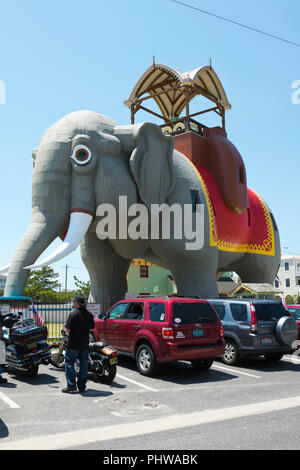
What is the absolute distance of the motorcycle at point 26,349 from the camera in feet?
27.0

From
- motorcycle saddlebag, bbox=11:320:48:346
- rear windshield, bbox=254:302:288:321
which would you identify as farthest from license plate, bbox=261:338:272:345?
motorcycle saddlebag, bbox=11:320:48:346

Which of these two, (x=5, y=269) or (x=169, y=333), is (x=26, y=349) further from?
(x=5, y=269)

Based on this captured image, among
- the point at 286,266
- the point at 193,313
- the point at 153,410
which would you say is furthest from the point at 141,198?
the point at 286,266

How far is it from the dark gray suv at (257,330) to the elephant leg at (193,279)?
3.70 meters

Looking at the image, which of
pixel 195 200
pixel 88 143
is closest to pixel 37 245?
pixel 88 143

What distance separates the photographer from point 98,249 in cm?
1518

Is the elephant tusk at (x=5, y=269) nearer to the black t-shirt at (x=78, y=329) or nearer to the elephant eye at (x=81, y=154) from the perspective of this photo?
the elephant eye at (x=81, y=154)

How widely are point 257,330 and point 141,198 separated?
5.27 metres

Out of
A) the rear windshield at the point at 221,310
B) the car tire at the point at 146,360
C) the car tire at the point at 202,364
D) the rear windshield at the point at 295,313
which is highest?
the rear windshield at the point at 221,310

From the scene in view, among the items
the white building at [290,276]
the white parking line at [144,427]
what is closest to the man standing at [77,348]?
the white parking line at [144,427]

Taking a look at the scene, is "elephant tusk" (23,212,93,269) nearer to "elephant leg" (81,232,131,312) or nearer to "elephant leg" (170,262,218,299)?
"elephant leg" (81,232,131,312)

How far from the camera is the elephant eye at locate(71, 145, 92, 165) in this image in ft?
41.3

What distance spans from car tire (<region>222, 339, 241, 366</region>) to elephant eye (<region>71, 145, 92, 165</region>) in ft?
20.1
